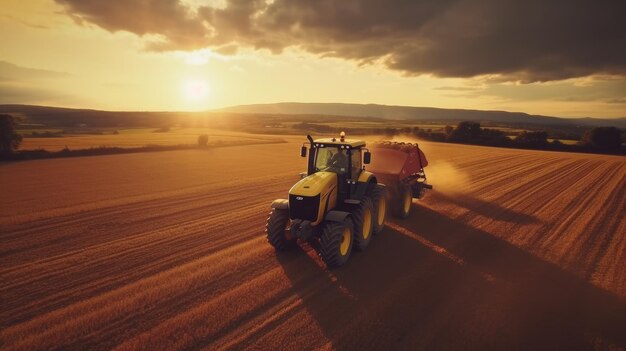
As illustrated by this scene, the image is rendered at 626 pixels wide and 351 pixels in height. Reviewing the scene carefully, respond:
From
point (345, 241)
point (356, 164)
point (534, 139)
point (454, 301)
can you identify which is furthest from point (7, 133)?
point (534, 139)

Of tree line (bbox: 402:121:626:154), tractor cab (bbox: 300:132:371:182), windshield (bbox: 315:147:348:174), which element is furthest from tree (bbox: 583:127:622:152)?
windshield (bbox: 315:147:348:174)

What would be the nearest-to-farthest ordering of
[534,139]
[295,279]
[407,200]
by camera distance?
[295,279] < [407,200] < [534,139]

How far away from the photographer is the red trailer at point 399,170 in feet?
35.3

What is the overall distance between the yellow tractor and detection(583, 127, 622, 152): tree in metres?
44.4

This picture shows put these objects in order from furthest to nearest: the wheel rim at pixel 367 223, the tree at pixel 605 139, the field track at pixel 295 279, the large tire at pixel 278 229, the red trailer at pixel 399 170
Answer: the tree at pixel 605 139 < the red trailer at pixel 399 170 < the wheel rim at pixel 367 223 < the large tire at pixel 278 229 < the field track at pixel 295 279

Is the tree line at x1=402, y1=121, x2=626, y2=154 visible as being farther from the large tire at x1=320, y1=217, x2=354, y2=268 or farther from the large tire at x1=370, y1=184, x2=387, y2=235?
the large tire at x1=320, y1=217, x2=354, y2=268

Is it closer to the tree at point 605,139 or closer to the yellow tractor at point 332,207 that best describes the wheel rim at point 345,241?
the yellow tractor at point 332,207

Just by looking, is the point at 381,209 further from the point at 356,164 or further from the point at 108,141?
the point at 108,141

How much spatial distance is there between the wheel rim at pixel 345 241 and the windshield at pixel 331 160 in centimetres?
158

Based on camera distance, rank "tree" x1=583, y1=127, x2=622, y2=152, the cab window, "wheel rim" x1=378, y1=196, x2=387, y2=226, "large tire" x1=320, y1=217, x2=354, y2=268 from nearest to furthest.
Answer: "large tire" x1=320, y1=217, x2=354, y2=268
the cab window
"wheel rim" x1=378, y1=196, x2=387, y2=226
"tree" x1=583, y1=127, x2=622, y2=152

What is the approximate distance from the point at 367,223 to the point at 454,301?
8.98 feet

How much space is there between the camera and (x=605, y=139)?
3991 centimetres

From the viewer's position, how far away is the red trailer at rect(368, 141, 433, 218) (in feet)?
35.3

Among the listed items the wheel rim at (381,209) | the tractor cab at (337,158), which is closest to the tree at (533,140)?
the wheel rim at (381,209)
